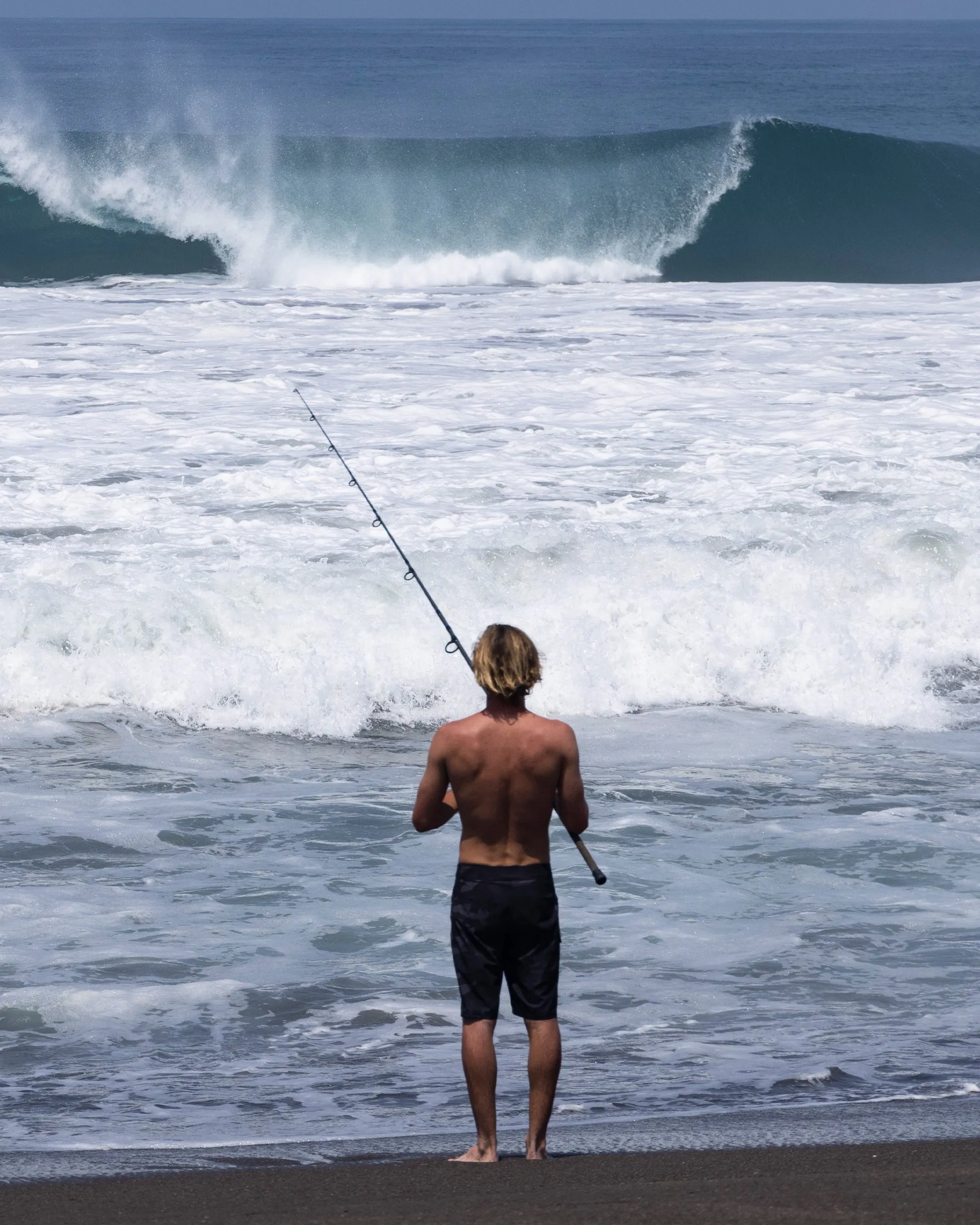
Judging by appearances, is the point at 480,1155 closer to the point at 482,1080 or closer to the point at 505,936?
the point at 482,1080

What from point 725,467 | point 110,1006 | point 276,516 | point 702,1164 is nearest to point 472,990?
point 702,1164

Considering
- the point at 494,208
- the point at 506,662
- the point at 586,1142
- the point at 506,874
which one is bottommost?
the point at 586,1142

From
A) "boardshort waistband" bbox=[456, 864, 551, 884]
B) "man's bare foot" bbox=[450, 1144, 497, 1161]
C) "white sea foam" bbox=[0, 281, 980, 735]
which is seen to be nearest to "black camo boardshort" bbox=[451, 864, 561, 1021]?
"boardshort waistband" bbox=[456, 864, 551, 884]

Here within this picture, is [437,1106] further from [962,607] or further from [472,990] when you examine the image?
[962,607]

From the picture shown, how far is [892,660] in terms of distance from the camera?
7949mm

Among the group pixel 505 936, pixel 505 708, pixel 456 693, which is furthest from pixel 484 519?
Answer: pixel 505 936

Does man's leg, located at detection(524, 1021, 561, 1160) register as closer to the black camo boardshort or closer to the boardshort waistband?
the black camo boardshort

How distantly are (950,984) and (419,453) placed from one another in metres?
7.07

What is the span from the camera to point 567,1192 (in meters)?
2.87

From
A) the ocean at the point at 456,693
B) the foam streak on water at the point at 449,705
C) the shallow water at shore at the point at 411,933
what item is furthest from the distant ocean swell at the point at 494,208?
the shallow water at shore at the point at 411,933

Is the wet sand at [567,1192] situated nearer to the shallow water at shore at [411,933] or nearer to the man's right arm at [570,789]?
the shallow water at shore at [411,933]

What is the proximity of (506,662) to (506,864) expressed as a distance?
A: 43cm

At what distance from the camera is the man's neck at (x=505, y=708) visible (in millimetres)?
3229

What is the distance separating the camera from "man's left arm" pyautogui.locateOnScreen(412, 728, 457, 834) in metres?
3.22
